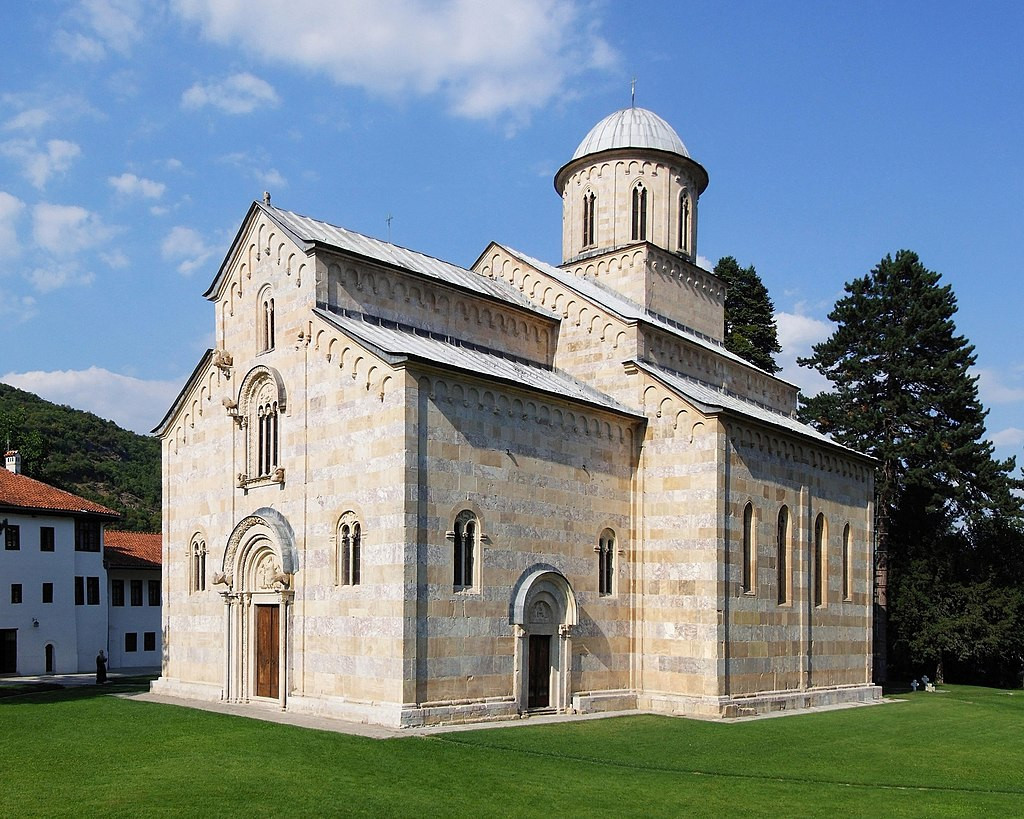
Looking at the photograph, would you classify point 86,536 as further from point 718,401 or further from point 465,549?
point 718,401

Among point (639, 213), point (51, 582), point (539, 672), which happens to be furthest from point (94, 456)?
point (539, 672)

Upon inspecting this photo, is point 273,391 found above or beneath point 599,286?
beneath

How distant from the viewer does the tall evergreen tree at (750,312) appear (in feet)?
172

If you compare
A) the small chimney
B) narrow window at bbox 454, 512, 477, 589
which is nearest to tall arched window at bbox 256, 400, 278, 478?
narrow window at bbox 454, 512, 477, 589

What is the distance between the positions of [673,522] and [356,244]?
1098cm

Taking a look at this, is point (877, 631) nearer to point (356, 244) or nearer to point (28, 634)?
point (356, 244)

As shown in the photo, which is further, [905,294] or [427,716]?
[905,294]

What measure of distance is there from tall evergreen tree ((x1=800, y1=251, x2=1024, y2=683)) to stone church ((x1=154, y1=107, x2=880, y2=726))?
11.3 m

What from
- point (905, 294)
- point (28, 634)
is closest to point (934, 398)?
point (905, 294)

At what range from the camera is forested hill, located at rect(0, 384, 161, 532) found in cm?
6844

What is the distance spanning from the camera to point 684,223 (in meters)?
35.2

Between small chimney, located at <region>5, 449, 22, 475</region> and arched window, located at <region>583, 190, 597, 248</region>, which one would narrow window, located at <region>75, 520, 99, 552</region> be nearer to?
small chimney, located at <region>5, 449, 22, 475</region>

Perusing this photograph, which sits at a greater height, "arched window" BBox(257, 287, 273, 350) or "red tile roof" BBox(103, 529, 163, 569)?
"arched window" BBox(257, 287, 273, 350)

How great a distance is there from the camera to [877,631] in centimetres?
4028
